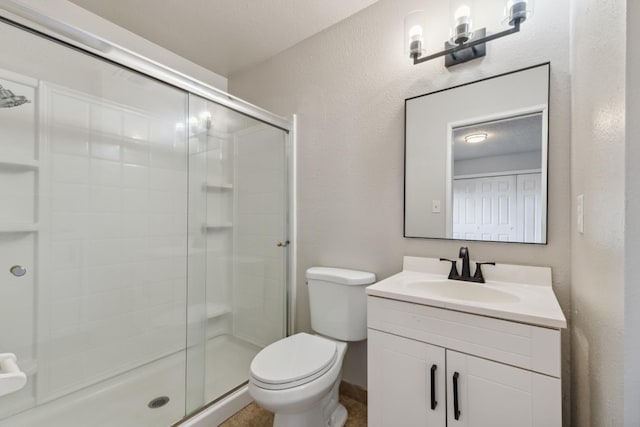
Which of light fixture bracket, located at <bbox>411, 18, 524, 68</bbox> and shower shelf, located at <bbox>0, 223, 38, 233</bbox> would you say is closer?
light fixture bracket, located at <bbox>411, 18, 524, 68</bbox>

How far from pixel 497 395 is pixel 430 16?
176 cm

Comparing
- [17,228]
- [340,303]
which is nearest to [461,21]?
[340,303]

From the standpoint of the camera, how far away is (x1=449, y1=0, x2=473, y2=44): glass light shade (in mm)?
1305

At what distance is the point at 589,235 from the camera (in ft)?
2.92

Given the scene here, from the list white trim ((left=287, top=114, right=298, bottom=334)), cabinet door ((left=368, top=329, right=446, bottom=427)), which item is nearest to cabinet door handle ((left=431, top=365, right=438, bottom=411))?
cabinet door ((left=368, top=329, right=446, bottom=427))

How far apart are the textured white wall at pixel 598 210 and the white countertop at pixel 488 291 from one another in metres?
0.11

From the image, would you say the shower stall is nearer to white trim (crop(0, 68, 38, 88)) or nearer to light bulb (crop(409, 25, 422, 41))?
white trim (crop(0, 68, 38, 88))

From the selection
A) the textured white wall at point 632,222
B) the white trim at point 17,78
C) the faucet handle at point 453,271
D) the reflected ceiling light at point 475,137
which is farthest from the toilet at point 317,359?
the white trim at point 17,78

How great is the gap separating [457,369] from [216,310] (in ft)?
4.70

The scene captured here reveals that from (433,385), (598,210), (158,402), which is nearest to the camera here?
(598,210)

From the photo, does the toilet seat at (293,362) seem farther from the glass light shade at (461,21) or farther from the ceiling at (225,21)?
the ceiling at (225,21)

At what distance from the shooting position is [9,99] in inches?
53.8

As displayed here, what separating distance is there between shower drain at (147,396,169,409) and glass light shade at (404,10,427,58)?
2302mm

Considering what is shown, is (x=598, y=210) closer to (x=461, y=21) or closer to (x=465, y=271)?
(x=465, y=271)
